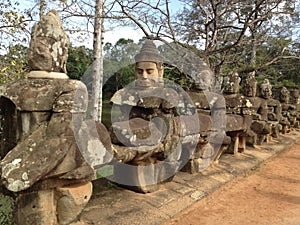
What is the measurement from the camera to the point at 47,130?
197cm

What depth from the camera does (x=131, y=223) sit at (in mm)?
2564

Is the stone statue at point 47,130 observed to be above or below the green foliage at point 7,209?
above

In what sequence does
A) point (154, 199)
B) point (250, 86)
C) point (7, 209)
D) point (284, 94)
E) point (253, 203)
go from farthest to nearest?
1. point (284, 94)
2. point (250, 86)
3. point (253, 203)
4. point (154, 199)
5. point (7, 209)

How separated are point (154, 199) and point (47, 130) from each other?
1579 mm

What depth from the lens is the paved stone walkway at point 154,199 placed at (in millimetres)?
2646

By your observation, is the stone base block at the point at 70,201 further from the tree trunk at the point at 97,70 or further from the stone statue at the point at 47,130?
the tree trunk at the point at 97,70

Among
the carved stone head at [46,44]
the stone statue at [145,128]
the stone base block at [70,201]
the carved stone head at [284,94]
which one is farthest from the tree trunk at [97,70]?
the carved stone head at [284,94]

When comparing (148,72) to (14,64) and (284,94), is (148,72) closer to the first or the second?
(14,64)

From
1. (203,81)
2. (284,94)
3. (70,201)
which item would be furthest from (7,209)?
(284,94)

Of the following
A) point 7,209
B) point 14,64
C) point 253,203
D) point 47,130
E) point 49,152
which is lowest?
point 253,203

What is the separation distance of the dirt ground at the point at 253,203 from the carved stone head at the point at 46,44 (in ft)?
6.01

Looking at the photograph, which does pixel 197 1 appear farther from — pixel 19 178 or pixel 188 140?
pixel 19 178

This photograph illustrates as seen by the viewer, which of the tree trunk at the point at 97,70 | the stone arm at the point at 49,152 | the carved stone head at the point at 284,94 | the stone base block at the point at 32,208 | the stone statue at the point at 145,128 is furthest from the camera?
the carved stone head at the point at 284,94

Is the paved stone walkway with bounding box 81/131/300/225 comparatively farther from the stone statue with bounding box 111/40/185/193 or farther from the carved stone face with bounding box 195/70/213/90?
the carved stone face with bounding box 195/70/213/90
